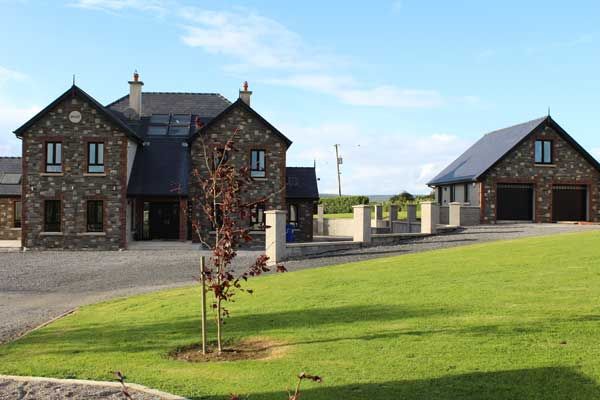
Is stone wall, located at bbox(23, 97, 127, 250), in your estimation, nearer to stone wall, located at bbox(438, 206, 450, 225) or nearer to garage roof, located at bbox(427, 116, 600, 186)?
stone wall, located at bbox(438, 206, 450, 225)

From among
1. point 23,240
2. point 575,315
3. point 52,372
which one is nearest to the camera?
point 52,372

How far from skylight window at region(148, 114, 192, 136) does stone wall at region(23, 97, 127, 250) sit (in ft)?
18.5

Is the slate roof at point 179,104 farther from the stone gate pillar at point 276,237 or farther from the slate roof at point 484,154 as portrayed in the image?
the stone gate pillar at point 276,237

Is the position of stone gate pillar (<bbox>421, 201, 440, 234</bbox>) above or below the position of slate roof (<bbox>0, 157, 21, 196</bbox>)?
below

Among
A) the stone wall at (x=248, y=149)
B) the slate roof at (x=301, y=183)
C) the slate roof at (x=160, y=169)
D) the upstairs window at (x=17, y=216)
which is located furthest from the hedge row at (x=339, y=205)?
the upstairs window at (x=17, y=216)

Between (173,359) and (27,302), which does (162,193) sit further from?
(173,359)

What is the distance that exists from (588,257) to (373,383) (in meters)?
10.8

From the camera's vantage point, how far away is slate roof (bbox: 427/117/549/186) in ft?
119

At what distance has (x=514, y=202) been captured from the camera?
3659 cm

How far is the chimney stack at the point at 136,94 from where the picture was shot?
35562 mm

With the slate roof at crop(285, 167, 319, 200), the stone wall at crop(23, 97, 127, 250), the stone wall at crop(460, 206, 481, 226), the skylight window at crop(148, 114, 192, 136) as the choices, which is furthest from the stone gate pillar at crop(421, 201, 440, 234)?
the skylight window at crop(148, 114, 192, 136)

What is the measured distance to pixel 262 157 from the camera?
31.9 metres

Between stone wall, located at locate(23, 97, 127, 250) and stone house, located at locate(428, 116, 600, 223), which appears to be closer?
stone wall, located at locate(23, 97, 127, 250)

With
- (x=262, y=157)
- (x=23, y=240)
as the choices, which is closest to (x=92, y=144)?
(x=23, y=240)
